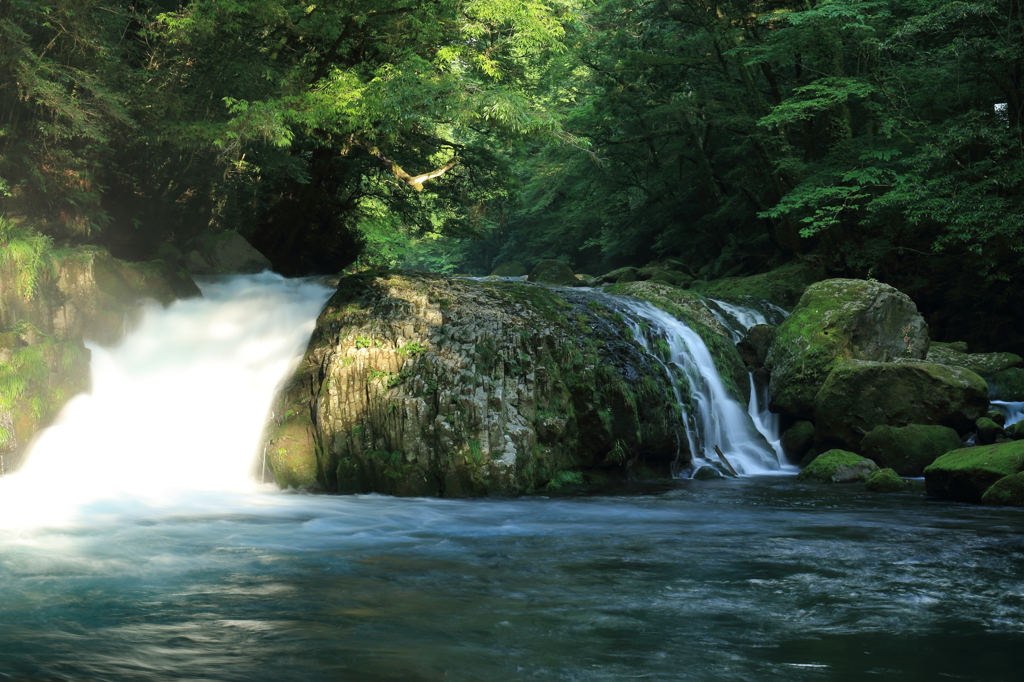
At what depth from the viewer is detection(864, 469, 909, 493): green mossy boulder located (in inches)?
353

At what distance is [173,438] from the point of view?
10375 mm

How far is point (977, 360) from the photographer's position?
45.3ft

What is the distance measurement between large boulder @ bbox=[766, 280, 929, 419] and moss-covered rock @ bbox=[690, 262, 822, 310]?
4097mm

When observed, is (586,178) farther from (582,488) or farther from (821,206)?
(582,488)

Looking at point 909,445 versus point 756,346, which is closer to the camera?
point 909,445

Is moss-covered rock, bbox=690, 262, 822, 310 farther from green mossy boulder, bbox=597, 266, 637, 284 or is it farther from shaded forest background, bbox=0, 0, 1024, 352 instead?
green mossy boulder, bbox=597, 266, 637, 284

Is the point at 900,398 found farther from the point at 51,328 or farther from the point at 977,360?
the point at 51,328

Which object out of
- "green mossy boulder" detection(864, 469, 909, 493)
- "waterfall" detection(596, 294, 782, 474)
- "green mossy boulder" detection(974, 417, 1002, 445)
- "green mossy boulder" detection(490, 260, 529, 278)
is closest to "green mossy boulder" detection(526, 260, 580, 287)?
"green mossy boulder" detection(490, 260, 529, 278)

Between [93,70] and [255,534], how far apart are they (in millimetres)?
7232

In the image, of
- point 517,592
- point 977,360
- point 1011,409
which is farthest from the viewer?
point 977,360

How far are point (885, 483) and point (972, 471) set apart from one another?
104 cm

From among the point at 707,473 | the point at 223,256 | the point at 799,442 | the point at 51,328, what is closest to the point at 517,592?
the point at 707,473

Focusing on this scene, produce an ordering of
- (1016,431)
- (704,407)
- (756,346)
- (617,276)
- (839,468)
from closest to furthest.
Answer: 1. (839,468)
2. (1016,431)
3. (704,407)
4. (756,346)
5. (617,276)

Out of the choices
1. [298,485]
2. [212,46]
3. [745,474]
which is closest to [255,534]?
[298,485]
